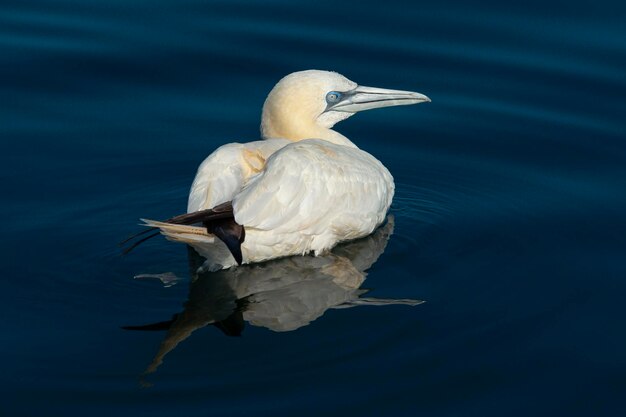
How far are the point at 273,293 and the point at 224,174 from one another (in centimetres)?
101

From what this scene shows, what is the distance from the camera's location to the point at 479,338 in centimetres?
906

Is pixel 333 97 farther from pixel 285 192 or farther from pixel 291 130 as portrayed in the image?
pixel 285 192

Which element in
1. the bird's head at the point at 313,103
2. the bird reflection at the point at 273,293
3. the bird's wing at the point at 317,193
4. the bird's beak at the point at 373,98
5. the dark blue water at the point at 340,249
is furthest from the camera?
the bird's beak at the point at 373,98

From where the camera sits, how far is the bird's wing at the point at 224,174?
9961mm

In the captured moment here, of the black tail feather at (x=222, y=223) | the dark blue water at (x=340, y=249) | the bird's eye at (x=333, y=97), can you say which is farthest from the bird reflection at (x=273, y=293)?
the bird's eye at (x=333, y=97)

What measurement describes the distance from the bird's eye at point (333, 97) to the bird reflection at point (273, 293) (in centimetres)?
156

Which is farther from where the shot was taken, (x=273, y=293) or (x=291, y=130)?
(x=291, y=130)

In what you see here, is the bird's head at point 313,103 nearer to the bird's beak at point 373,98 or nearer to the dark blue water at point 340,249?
the bird's beak at point 373,98

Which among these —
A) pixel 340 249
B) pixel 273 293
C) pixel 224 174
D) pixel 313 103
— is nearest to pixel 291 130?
pixel 313 103

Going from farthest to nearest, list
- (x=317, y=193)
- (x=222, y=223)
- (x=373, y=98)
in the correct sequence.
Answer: (x=373, y=98) → (x=317, y=193) → (x=222, y=223)

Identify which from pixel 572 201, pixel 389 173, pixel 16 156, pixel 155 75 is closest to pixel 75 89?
pixel 155 75

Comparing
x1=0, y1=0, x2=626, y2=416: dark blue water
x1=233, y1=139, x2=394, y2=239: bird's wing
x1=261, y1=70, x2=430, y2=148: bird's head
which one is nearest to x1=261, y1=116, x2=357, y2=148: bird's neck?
x1=261, y1=70, x2=430, y2=148: bird's head

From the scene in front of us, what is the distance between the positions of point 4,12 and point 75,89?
229cm

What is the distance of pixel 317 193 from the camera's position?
1028cm
